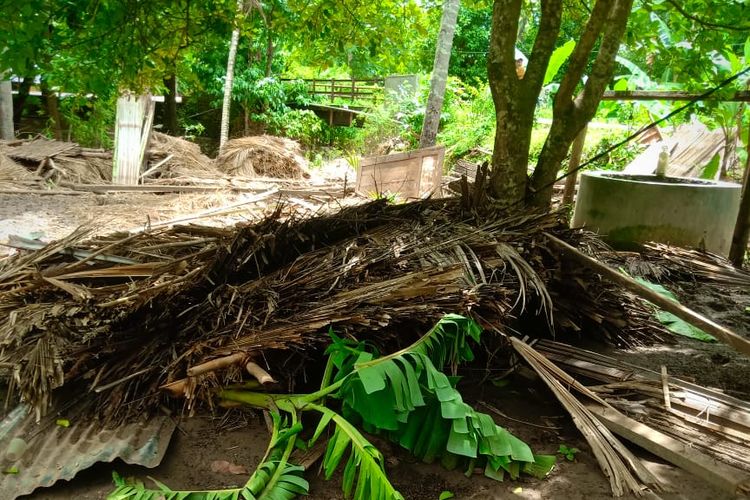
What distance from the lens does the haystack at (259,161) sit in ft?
44.2

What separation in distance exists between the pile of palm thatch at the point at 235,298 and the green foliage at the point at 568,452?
74 cm

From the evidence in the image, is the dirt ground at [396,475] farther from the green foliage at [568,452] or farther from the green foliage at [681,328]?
the green foliage at [681,328]

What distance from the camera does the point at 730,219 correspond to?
262 inches

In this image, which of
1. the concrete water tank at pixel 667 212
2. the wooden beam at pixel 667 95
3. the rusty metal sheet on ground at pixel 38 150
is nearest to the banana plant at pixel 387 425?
the concrete water tank at pixel 667 212

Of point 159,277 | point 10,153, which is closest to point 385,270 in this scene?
point 159,277

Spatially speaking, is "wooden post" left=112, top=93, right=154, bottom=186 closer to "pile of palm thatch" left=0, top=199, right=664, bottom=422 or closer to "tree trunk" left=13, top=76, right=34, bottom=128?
"tree trunk" left=13, top=76, right=34, bottom=128

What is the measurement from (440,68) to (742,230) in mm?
7206

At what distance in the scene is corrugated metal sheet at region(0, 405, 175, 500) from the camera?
251cm

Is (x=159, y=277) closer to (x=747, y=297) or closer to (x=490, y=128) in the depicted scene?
(x=747, y=297)

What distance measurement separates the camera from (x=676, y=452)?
2641 mm

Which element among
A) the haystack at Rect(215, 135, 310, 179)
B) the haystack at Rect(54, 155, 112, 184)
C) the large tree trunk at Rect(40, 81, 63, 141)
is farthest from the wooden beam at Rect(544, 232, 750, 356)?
the large tree trunk at Rect(40, 81, 63, 141)

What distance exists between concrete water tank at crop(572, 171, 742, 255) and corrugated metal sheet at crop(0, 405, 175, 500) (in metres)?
5.55

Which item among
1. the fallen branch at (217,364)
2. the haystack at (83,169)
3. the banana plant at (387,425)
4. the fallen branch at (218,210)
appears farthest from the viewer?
the haystack at (83,169)

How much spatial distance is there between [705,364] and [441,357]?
230 centimetres
